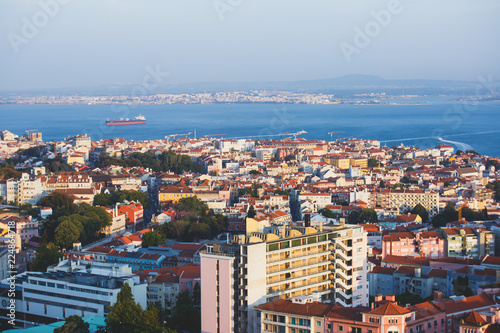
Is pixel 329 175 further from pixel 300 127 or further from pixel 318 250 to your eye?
pixel 300 127

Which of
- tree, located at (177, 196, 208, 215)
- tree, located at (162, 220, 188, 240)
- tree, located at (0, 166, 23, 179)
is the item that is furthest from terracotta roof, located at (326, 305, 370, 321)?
tree, located at (0, 166, 23, 179)

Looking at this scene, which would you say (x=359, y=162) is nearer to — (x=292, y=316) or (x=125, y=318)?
(x=125, y=318)

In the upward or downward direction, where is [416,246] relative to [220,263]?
downward

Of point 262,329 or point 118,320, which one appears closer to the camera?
point 262,329

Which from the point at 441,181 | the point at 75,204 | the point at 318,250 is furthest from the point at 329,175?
the point at 318,250

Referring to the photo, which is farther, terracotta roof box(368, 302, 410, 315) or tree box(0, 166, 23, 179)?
tree box(0, 166, 23, 179)

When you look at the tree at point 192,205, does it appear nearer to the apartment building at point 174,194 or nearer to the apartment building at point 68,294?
the apartment building at point 174,194

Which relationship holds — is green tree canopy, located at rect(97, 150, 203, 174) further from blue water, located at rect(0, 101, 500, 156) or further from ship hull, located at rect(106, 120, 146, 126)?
ship hull, located at rect(106, 120, 146, 126)
